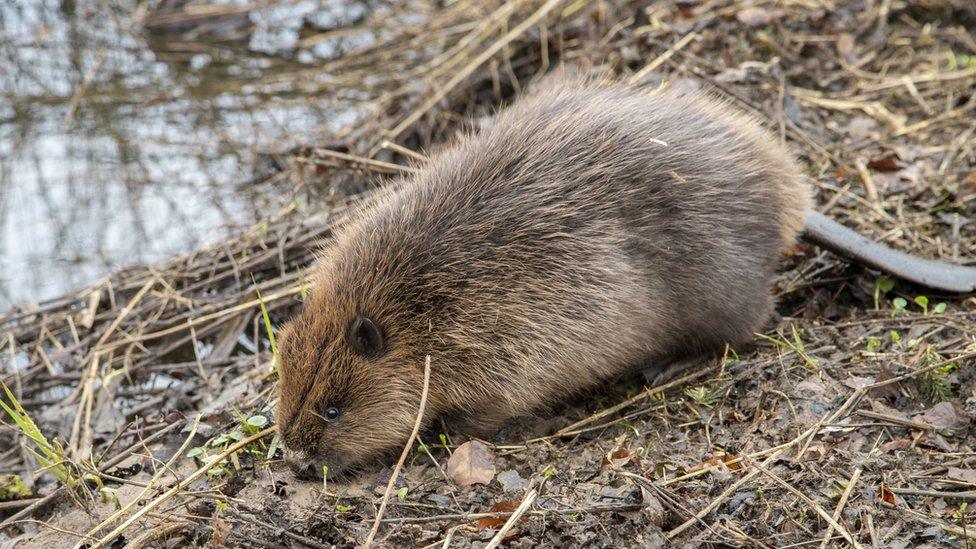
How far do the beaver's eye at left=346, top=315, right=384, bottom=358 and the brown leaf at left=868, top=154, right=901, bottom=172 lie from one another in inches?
128

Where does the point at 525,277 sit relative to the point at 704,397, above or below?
above

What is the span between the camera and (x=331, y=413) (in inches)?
149

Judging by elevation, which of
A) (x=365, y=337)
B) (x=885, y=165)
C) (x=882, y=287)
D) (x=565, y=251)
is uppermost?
(x=565, y=251)

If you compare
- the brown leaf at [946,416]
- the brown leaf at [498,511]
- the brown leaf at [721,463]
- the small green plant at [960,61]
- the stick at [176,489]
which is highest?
the small green plant at [960,61]

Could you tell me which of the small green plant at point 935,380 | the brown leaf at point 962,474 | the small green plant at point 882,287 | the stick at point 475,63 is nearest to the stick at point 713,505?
the brown leaf at point 962,474

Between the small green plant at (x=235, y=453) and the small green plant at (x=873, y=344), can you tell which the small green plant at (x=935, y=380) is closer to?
the small green plant at (x=873, y=344)

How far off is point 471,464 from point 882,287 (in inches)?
88.2

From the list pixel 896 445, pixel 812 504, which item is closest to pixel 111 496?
pixel 812 504

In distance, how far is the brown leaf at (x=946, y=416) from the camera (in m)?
3.54

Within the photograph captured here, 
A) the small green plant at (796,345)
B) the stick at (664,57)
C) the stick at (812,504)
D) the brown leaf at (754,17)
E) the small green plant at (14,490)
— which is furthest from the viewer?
the brown leaf at (754,17)

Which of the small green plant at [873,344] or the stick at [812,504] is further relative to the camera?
the small green plant at [873,344]

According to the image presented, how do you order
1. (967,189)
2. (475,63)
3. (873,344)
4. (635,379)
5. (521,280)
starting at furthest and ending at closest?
(475,63), (967,189), (635,379), (873,344), (521,280)

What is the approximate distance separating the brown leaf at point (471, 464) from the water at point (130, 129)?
2907 mm

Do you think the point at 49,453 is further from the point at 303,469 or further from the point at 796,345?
the point at 796,345
